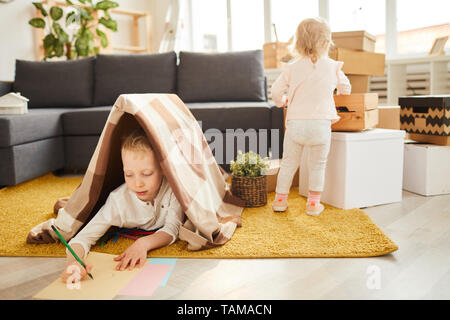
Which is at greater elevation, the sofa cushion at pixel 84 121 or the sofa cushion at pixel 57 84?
the sofa cushion at pixel 57 84

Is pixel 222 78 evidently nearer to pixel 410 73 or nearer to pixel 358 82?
pixel 358 82

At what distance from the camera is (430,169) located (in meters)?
2.12

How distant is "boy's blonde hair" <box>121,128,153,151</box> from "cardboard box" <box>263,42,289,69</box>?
2876 millimetres

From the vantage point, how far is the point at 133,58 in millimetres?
3324

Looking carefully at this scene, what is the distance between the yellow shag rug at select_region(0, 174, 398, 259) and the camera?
1.38 metres

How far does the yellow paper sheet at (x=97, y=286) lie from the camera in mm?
1107

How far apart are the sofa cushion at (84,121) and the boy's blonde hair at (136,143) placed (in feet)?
4.48

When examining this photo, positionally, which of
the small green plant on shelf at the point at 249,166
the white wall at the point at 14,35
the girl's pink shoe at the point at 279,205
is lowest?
the girl's pink shoe at the point at 279,205

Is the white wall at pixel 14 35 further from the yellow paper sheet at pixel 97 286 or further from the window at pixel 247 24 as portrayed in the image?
the yellow paper sheet at pixel 97 286

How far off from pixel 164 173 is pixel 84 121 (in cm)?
155

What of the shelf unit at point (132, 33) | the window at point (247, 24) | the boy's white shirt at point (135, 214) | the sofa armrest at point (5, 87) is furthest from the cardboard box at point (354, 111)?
the shelf unit at point (132, 33)

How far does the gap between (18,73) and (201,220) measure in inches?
105

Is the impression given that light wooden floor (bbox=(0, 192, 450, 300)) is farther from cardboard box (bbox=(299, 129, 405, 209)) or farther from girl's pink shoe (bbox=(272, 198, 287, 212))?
girl's pink shoe (bbox=(272, 198, 287, 212))
